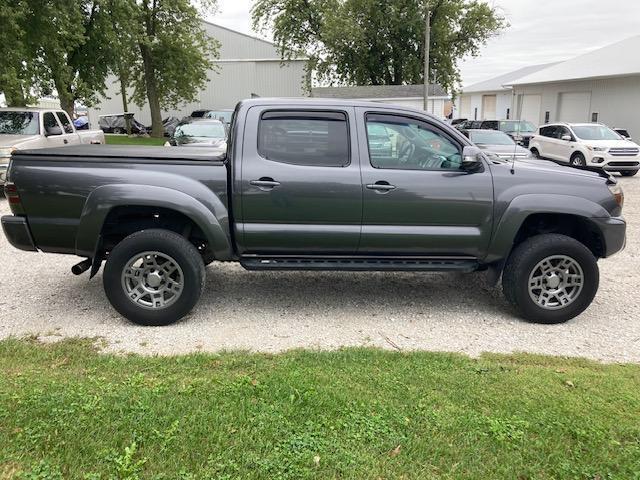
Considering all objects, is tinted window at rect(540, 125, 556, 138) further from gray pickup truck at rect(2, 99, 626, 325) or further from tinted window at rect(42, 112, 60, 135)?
tinted window at rect(42, 112, 60, 135)

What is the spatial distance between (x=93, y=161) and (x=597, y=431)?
4.09m

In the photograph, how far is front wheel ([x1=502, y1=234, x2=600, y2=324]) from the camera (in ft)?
15.5

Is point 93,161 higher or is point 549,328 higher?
point 93,161

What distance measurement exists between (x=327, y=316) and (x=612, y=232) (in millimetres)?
2601

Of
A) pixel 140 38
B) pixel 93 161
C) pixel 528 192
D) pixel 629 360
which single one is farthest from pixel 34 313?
pixel 140 38

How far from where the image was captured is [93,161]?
4.55m

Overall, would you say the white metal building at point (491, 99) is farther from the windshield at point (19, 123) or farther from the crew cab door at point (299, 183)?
the crew cab door at point (299, 183)

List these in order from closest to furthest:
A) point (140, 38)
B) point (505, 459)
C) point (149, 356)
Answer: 1. point (505, 459)
2. point (149, 356)
3. point (140, 38)

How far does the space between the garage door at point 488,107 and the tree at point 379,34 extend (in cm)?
1595

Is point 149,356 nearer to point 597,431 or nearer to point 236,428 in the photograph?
point 236,428

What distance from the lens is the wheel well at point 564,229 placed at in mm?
4922

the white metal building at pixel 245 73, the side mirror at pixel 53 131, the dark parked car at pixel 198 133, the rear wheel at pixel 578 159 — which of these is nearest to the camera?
the side mirror at pixel 53 131

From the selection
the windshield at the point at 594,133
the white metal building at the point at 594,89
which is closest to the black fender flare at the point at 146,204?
the windshield at the point at 594,133

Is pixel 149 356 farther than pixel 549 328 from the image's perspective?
No
